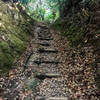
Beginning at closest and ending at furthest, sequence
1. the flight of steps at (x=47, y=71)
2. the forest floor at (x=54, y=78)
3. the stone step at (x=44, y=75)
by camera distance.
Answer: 1. the forest floor at (x=54, y=78)
2. the flight of steps at (x=47, y=71)
3. the stone step at (x=44, y=75)

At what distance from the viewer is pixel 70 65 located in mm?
6590

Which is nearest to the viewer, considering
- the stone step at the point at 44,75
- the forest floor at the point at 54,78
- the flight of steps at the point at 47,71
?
the forest floor at the point at 54,78

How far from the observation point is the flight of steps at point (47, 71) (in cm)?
498

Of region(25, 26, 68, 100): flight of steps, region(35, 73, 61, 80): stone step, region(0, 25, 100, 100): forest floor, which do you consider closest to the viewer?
region(0, 25, 100, 100): forest floor

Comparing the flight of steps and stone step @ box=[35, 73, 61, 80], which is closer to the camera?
the flight of steps

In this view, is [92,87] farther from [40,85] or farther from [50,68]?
[50,68]

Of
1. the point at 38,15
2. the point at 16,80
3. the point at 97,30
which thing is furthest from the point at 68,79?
the point at 38,15

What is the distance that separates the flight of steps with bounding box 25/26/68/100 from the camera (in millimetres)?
4982

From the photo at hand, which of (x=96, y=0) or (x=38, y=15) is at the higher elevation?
(x=38, y=15)

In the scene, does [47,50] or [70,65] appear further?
[47,50]

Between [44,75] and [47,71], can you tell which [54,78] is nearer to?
[44,75]

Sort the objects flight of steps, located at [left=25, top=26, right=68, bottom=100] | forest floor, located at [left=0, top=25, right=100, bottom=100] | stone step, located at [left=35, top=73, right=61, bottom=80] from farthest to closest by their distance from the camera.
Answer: stone step, located at [left=35, top=73, right=61, bottom=80], flight of steps, located at [left=25, top=26, right=68, bottom=100], forest floor, located at [left=0, top=25, right=100, bottom=100]

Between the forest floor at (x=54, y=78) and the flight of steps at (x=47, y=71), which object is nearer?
the forest floor at (x=54, y=78)

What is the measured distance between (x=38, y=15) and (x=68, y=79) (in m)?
24.9
